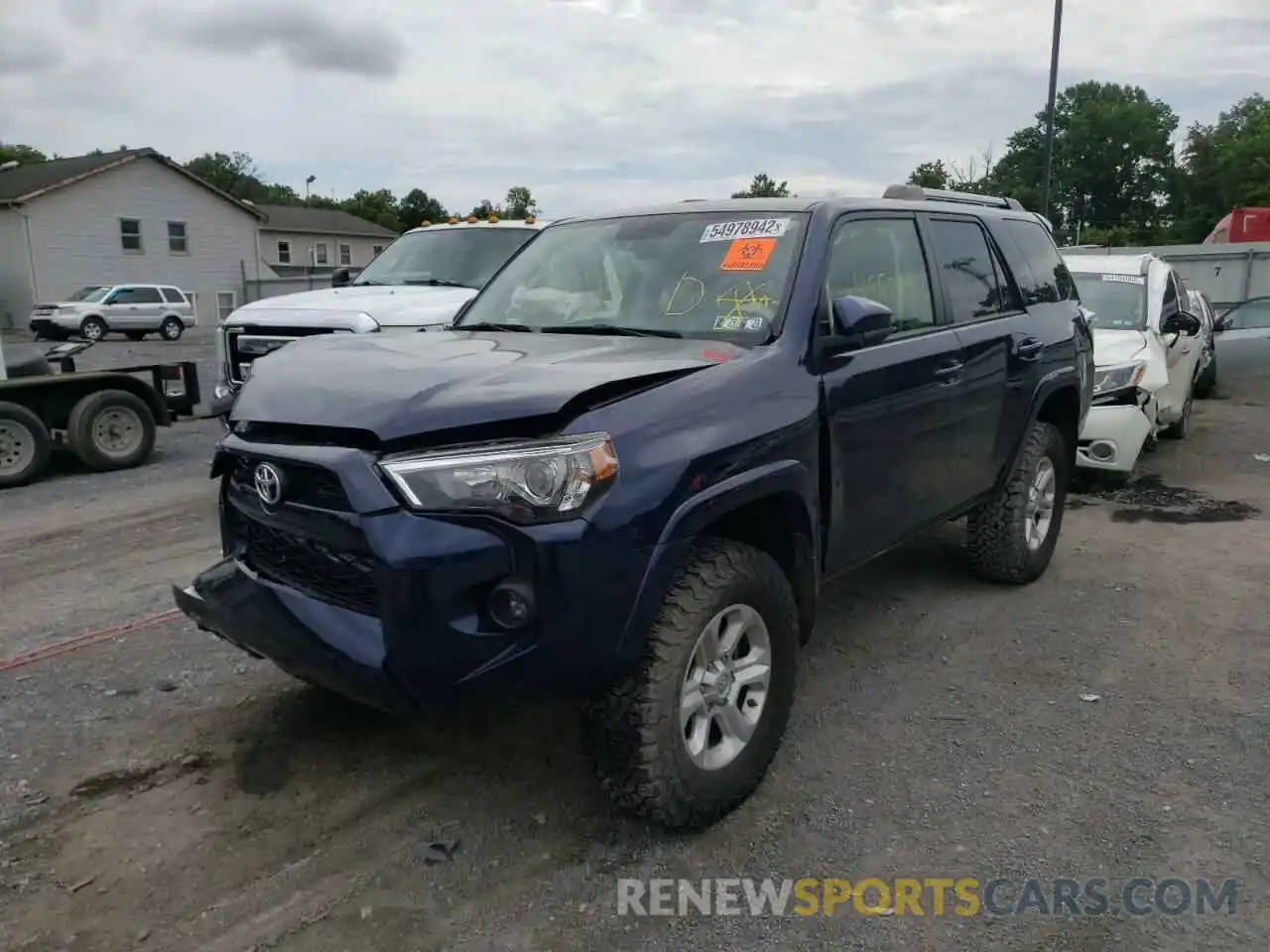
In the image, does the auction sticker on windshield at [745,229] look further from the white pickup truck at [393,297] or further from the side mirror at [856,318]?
the white pickup truck at [393,297]

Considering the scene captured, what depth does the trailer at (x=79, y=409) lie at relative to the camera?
8461 millimetres

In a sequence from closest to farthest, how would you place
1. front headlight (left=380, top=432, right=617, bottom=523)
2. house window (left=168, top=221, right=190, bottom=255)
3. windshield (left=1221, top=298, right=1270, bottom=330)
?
1. front headlight (left=380, top=432, right=617, bottom=523)
2. windshield (left=1221, top=298, right=1270, bottom=330)
3. house window (left=168, top=221, right=190, bottom=255)

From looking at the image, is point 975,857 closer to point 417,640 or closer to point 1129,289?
point 417,640

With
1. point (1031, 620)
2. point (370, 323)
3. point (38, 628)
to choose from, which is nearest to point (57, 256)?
point (370, 323)

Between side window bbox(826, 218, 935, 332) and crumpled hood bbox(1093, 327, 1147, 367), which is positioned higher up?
side window bbox(826, 218, 935, 332)

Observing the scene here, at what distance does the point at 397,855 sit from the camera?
3082 millimetres

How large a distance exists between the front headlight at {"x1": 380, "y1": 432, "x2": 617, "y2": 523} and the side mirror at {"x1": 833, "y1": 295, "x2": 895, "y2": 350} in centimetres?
128

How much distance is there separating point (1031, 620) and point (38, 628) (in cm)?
480

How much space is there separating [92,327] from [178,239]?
32.4 ft

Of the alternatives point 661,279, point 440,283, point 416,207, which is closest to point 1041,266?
point 661,279

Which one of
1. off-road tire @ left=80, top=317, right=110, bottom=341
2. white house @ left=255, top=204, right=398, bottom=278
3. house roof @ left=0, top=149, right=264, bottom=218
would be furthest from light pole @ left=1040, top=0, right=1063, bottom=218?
white house @ left=255, top=204, right=398, bottom=278

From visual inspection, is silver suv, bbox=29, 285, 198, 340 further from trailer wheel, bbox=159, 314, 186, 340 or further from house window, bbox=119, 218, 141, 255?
house window, bbox=119, 218, 141, 255

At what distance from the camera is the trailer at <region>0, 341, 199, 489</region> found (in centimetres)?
846

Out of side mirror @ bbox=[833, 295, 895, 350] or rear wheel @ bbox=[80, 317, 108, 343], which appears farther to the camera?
rear wheel @ bbox=[80, 317, 108, 343]
